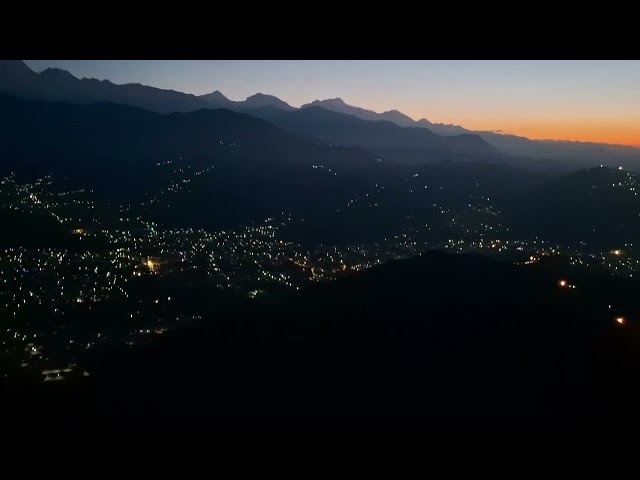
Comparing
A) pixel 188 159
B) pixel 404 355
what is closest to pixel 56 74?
pixel 188 159

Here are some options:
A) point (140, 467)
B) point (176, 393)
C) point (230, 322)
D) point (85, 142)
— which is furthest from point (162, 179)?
point (140, 467)

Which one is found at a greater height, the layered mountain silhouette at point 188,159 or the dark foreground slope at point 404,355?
the layered mountain silhouette at point 188,159

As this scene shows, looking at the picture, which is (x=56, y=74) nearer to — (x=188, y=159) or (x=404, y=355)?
(x=188, y=159)

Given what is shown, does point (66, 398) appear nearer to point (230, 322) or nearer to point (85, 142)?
point (230, 322)

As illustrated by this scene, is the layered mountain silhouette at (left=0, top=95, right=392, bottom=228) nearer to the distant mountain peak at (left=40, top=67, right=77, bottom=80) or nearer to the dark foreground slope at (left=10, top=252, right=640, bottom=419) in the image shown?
the dark foreground slope at (left=10, top=252, right=640, bottom=419)

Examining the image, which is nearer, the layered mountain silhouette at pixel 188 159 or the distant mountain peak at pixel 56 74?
the layered mountain silhouette at pixel 188 159

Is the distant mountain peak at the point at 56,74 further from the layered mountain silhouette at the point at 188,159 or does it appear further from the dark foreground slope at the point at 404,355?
the dark foreground slope at the point at 404,355

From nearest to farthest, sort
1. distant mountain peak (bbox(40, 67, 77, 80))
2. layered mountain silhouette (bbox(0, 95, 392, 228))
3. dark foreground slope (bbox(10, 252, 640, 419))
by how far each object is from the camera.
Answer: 1. dark foreground slope (bbox(10, 252, 640, 419))
2. layered mountain silhouette (bbox(0, 95, 392, 228))
3. distant mountain peak (bbox(40, 67, 77, 80))

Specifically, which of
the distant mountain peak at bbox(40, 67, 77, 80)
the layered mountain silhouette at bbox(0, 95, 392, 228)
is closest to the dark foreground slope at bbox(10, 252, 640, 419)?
the layered mountain silhouette at bbox(0, 95, 392, 228)

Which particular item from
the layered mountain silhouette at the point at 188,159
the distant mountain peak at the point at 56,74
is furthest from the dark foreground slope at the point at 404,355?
the distant mountain peak at the point at 56,74
